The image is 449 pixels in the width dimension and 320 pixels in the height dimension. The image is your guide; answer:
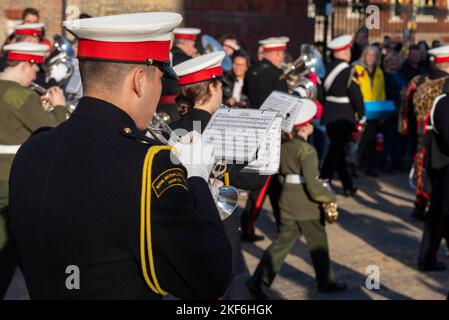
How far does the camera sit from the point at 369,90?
12375 millimetres

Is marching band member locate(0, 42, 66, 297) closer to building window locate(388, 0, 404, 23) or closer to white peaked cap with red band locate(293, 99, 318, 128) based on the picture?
white peaked cap with red band locate(293, 99, 318, 128)

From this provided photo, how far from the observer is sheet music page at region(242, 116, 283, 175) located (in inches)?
148

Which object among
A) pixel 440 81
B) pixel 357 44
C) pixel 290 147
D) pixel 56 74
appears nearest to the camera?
pixel 290 147

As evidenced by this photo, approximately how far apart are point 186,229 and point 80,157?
0.35 meters

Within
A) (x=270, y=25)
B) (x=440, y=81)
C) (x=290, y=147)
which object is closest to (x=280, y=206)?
(x=290, y=147)

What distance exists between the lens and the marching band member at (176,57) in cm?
891

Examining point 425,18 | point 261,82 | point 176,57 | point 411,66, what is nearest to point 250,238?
point 176,57

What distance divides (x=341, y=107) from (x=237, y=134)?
26.3 ft

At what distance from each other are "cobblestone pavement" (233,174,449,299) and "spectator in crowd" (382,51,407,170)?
6.11 ft

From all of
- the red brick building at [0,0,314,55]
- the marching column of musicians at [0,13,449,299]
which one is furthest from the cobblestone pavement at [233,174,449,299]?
the red brick building at [0,0,314,55]

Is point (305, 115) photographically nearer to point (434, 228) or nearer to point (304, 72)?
point (434, 228)

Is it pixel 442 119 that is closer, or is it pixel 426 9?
pixel 442 119

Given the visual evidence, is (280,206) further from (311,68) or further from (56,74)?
(311,68)

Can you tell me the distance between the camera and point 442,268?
25.3 ft
